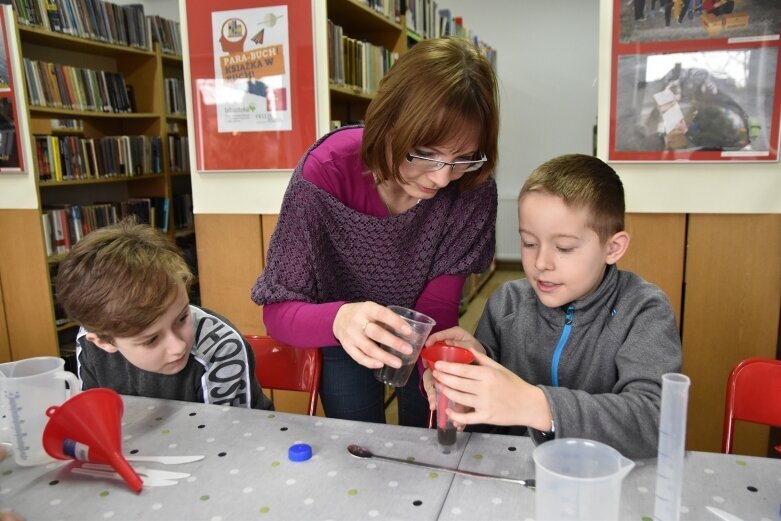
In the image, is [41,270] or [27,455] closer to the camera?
[27,455]

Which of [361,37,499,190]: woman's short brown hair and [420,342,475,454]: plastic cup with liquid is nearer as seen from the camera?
[420,342,475,454]: plastic cup with liquid

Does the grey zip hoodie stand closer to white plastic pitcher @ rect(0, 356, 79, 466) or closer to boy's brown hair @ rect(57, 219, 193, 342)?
boy's brown hair @ rect(57, 219, 193, 342)

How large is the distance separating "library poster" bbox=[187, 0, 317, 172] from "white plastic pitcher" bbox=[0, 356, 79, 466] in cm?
161

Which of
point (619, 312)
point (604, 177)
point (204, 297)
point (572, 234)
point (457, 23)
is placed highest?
point (457, 23)

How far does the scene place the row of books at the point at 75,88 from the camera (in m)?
3.50

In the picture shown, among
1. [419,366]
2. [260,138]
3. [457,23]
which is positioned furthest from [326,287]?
[457,23]

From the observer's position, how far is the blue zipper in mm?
1380

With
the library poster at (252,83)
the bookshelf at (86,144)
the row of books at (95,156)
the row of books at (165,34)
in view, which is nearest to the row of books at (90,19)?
the bookshelf at (86,144)

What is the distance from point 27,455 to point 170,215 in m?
3.74

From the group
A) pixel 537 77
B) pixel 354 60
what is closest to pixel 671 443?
pixel 354 60

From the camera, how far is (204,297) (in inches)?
113

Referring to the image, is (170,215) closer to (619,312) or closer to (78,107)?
(78,107)

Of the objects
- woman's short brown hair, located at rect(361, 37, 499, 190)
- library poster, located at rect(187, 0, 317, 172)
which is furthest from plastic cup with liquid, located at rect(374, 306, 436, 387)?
library poster, located at rect(187, 0, 317, 172)

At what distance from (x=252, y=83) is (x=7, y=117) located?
151cm
